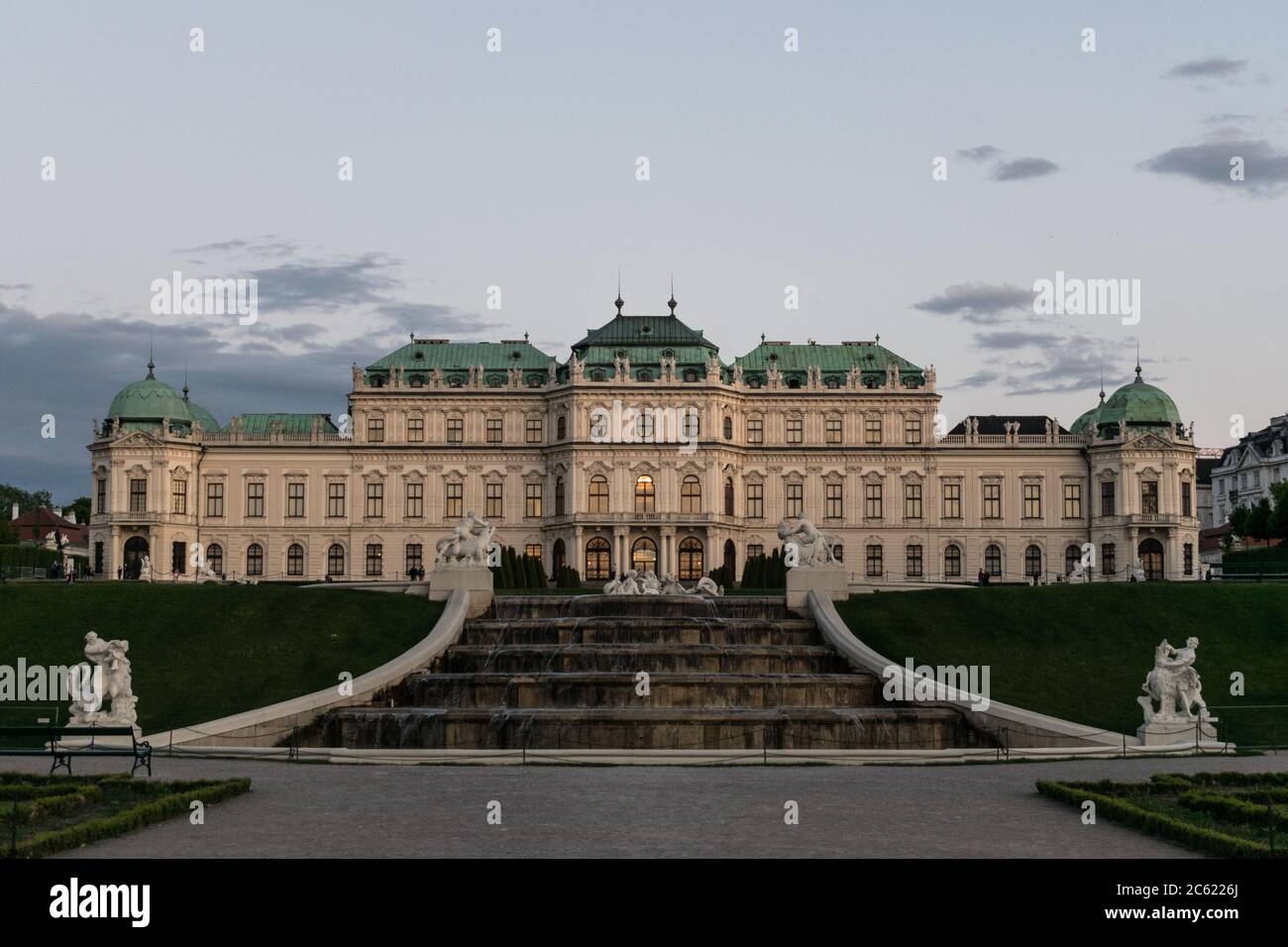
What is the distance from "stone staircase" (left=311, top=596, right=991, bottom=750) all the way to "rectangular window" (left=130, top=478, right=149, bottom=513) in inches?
1922

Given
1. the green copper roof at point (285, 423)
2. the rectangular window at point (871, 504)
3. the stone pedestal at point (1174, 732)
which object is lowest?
the stone pedestal at point (1174, 732)

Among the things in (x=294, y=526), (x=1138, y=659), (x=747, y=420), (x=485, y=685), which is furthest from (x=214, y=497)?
(x=1138, y=659)

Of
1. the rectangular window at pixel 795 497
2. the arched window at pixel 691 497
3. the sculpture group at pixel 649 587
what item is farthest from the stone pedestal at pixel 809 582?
the rectangular window at pixel 795 497

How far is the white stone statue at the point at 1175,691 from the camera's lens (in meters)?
37.7

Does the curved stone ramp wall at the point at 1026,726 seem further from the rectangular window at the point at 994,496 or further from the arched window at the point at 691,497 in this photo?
the rectangular window at the point at 994,496

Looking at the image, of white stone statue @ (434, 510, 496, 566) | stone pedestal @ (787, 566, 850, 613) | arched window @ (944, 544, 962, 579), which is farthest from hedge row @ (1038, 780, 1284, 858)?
arched window @ (944, 544, 962, 579)

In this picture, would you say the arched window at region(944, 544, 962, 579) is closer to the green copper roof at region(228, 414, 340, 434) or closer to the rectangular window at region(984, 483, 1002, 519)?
the rectangular window at region(984, 483, 1002, 519)

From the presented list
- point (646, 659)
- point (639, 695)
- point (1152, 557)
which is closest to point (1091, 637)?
point (646, 659)

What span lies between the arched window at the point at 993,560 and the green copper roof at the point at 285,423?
44.7m

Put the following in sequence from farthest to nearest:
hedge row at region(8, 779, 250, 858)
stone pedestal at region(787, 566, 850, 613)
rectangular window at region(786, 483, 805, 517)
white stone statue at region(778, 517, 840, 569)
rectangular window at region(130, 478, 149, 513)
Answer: rectangular window at region(786, 483, 805, 517) < rectangular window at region(130, 478, 149, 513) < white stone statue at region(778, 517, 840, 569) < stone pedestal at region(787, 566, 850, 613) < hedge row at region(8, 779, 250, 858)

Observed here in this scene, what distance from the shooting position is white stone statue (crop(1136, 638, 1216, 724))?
37.7 meters
